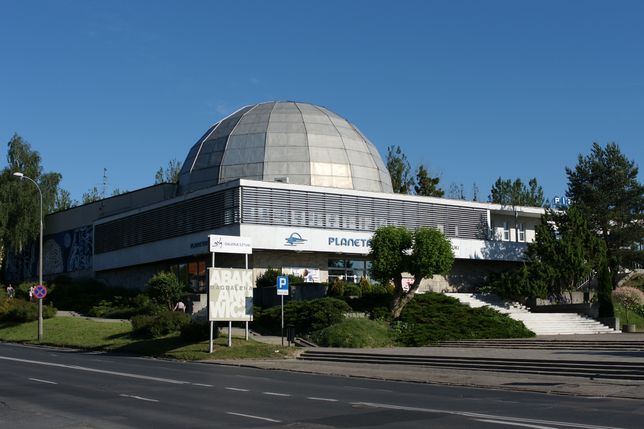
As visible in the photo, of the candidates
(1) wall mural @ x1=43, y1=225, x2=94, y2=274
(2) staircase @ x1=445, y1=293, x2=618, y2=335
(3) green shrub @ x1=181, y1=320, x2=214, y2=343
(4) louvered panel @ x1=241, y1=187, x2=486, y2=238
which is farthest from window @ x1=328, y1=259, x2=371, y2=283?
(1) wall mural @ x1=43, y1=225, x2=94, y2=274

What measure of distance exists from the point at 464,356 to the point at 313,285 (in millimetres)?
17430

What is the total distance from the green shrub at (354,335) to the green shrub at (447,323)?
4.00ft

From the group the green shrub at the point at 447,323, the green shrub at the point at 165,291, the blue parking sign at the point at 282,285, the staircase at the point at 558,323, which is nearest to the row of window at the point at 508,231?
the staircase at the point at 558,323

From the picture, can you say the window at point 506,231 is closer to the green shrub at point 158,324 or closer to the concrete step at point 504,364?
the green shrub at point 158,324

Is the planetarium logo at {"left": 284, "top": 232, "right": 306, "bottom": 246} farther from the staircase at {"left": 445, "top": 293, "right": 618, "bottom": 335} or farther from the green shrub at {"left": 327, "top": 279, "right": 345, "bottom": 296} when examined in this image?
the staircase at {"left": 445, "top": 293, "right": 618, "bottom": 335}

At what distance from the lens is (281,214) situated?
53.6m

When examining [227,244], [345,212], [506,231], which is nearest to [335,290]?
[345,212]

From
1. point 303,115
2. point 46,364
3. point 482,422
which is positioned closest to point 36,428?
point 482,422

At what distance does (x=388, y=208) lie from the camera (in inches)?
2271

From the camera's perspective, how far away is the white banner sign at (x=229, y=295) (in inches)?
1351

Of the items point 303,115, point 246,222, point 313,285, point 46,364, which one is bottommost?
point 46,364

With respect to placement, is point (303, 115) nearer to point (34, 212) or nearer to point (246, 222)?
point (246, 222)

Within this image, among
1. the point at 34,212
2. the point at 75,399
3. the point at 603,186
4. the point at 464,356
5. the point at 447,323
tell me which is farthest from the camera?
the point at 34,212

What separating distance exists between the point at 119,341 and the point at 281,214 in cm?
1716
